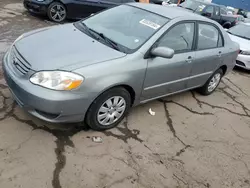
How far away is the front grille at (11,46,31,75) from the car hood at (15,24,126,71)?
4 centimetres

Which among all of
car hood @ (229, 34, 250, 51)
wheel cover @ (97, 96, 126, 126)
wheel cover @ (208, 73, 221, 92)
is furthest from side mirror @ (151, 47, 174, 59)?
car hood @ (229, 34, 250, 51)

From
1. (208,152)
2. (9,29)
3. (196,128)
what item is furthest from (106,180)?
(9,29)

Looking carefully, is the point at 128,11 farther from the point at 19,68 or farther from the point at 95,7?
the point at 95,7

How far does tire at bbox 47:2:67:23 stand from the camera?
8179mm

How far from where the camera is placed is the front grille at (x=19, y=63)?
2.91m

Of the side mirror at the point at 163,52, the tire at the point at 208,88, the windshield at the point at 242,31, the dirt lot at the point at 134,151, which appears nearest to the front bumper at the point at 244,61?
the windshield at the point at 242,31

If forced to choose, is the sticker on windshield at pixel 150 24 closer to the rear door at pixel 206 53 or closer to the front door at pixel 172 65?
the front door at pixel 172 65

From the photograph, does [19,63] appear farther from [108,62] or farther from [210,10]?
[210,10]

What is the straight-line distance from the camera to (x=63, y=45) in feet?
10.7

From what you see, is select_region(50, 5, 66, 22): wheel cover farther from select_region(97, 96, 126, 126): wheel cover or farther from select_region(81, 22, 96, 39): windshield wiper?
select_region(97, 96, 126, 126): wheel cover

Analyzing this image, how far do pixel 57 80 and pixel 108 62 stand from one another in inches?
25.3

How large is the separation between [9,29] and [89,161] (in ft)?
17.6

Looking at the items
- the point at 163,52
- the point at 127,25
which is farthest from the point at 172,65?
the point at 127,25

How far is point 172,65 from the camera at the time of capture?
3742mm
